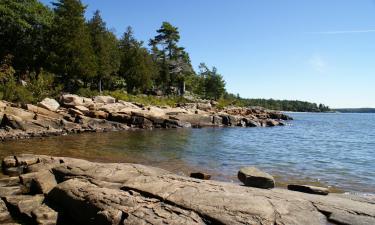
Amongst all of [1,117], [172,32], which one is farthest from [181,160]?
[172,32]

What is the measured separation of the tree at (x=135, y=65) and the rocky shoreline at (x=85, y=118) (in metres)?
14.0

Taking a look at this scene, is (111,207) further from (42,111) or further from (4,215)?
(42,111)

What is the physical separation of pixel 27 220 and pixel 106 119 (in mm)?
31163

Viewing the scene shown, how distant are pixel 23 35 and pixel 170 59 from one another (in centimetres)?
3247

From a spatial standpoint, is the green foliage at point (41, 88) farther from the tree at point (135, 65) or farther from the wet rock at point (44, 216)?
the wet rock at point (44, 216)

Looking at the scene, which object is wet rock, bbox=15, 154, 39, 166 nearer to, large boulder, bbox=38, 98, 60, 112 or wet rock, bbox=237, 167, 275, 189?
wet rock, bbox=237, 167, 275, 189

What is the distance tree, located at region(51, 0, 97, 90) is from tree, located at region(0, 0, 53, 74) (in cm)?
427

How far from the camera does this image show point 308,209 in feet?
27.8

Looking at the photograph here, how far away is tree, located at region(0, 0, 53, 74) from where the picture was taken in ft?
→ 165

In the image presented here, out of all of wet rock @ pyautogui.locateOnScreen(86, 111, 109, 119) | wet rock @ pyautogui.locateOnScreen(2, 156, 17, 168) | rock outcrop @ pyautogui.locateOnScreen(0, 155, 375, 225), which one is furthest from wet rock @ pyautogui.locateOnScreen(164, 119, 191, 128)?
rock outcrop @ pyautogui.locateOnScreen(0, 155, 375, 225)

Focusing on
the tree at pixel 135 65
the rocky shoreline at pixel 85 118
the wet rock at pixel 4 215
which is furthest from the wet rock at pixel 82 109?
the wet rock at pixel 4 215

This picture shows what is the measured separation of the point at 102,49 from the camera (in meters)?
52.1

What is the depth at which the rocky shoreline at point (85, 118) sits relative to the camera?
29.6 metres

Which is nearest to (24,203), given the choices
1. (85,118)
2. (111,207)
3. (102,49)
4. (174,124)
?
(111,207)
